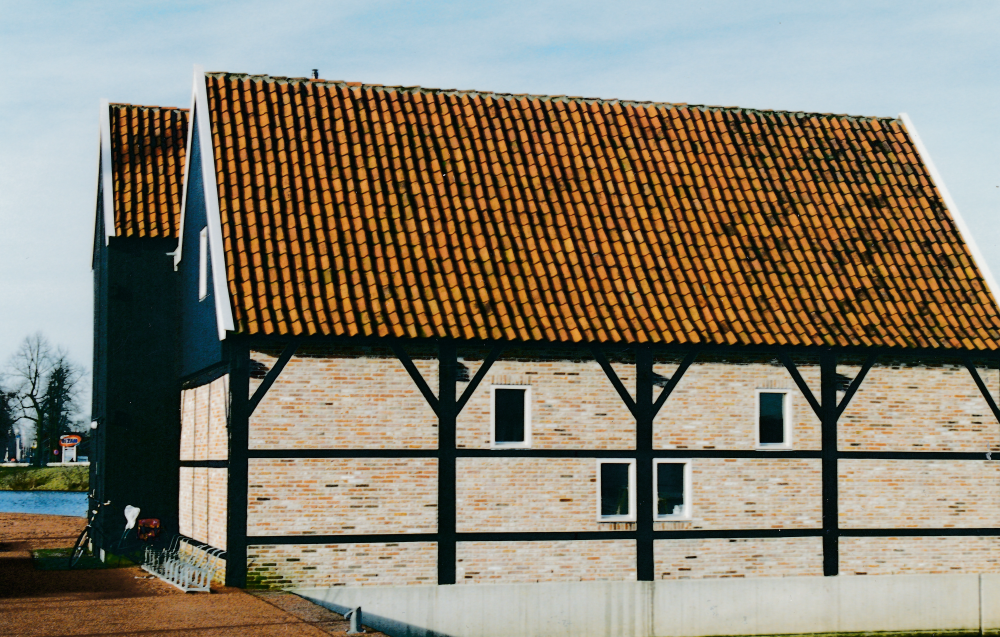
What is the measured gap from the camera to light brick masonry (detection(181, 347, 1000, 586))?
56.3 ft

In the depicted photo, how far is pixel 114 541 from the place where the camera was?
73.6ft

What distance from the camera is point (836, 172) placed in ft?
72.0

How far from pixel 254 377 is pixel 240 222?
2512mm

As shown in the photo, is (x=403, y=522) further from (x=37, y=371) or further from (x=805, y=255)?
(x=37, y=371)

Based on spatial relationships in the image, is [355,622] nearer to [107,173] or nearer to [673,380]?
[673,380]

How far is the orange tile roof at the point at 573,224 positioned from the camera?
18.1m

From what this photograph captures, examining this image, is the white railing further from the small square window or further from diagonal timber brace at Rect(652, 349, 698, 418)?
the small square window

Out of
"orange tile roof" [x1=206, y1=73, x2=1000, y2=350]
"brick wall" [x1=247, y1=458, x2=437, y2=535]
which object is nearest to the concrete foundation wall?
"brick wall" [x1=247, y1=458, x2=437, y2=535]

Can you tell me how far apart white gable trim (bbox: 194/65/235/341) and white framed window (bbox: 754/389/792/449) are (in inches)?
318

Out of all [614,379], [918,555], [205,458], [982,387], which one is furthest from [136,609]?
[982,387]

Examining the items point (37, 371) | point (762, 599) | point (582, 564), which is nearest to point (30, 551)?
point (582, 564)

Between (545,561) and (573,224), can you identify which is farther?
(573,224)

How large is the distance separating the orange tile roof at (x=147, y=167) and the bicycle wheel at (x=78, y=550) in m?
5.66

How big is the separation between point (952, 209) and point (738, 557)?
7573mm
